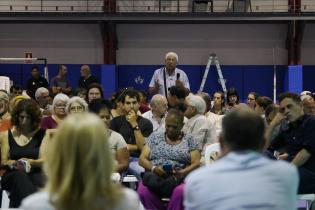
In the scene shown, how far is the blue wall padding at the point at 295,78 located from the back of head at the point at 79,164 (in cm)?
1560

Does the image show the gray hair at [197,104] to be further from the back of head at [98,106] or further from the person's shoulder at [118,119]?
the back of head at [98,106]

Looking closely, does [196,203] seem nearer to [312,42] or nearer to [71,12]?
[71,12]

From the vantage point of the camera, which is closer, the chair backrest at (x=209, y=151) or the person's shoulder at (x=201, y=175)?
the person's shoulder at (x=201, y=175)

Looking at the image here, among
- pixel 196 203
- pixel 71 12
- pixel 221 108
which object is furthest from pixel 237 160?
pixel 71 12

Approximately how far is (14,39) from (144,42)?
3.87 meters

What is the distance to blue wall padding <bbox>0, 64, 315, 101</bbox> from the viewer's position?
17.7 meters

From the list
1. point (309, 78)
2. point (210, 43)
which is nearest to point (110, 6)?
point (210, 43)

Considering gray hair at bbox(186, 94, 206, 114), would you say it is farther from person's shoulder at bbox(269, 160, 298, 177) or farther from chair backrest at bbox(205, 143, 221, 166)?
person's shoulder at bbox(269, 160, 298, 177)

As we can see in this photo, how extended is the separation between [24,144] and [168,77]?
4398 mm

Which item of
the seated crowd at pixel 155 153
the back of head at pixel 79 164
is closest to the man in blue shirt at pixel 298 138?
the seated crowd at pixel 155 153

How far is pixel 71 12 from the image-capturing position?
55.9 ft

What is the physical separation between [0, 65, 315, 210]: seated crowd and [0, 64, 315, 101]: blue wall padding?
790 cm

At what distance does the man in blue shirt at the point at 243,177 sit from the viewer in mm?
2582

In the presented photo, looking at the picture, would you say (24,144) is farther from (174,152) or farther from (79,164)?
(79,164)
